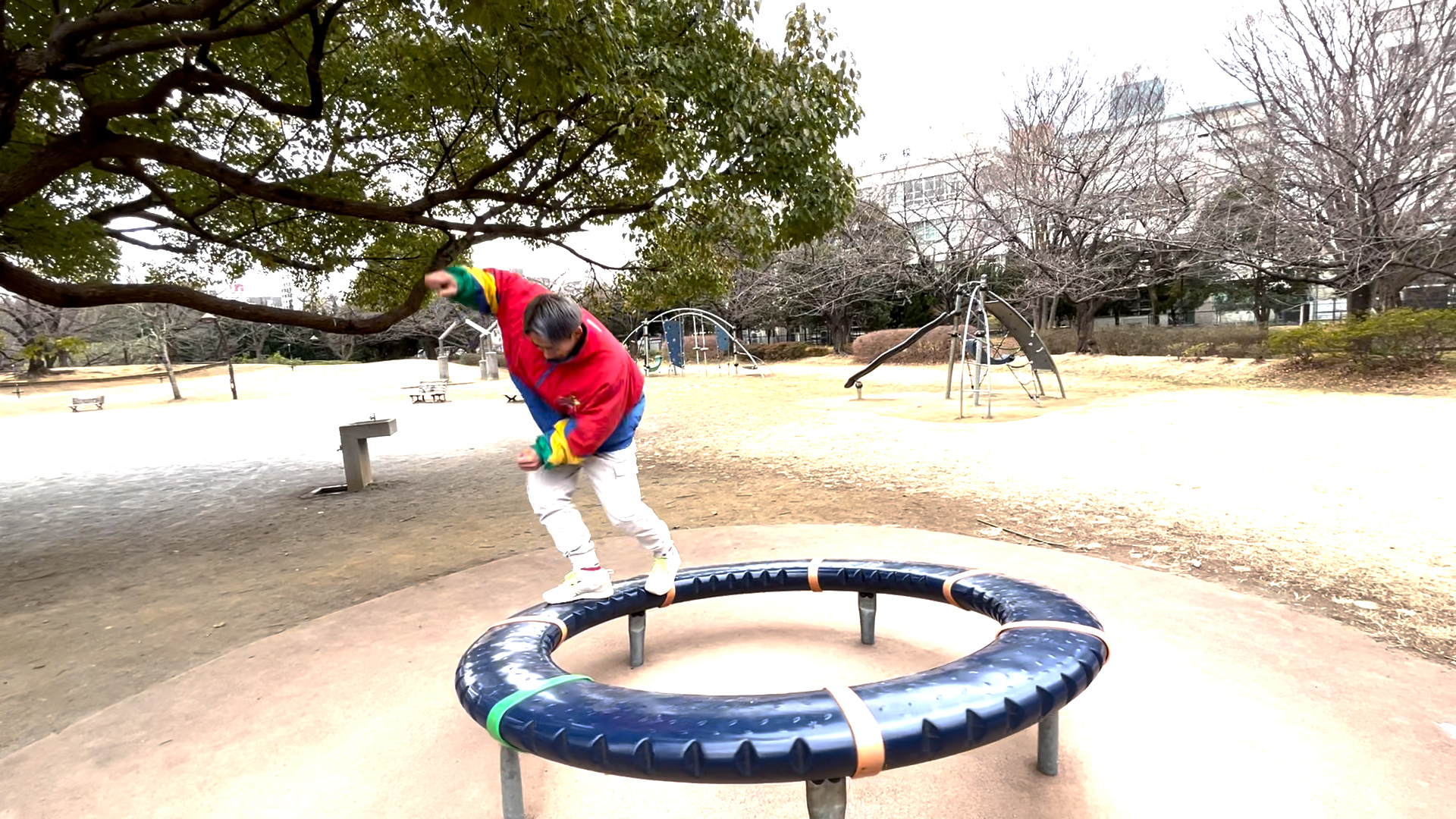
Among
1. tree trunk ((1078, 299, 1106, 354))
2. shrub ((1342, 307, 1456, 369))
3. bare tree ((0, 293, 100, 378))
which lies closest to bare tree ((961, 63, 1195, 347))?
tree trunk ((1078, 299, 1106, 354))

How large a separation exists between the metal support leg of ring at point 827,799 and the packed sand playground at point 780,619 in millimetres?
224

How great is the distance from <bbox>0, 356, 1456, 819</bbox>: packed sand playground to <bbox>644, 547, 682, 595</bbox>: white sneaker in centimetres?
29

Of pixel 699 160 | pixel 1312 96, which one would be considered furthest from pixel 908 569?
pixel 1312 96

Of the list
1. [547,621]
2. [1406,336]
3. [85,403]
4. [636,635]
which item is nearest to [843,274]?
[1406,336]

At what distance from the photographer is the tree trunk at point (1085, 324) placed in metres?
22.5

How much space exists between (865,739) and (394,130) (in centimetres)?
895

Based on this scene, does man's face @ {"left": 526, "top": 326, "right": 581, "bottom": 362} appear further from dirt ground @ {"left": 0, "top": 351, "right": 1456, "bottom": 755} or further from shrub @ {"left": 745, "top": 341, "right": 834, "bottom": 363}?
shrub @ {"left": 745, "top": 341, "right": 834, "bottom": 363}

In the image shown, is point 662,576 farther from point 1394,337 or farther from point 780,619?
point 1394,337

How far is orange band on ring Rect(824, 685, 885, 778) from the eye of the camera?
154 centimetres

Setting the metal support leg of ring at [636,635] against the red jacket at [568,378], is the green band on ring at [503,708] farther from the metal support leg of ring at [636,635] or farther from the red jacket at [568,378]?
the metal support leg of ring at [636,635]

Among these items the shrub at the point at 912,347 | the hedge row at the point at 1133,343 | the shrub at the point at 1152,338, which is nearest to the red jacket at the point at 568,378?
the hedge row at the point at 1133,343

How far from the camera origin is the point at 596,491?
2.71 m

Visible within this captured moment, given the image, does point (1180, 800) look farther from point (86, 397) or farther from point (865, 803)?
point (86, 397)

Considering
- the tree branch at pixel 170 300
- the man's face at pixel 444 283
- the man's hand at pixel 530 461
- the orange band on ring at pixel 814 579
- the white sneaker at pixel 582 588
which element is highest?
the tree branch at pixel 170 300
